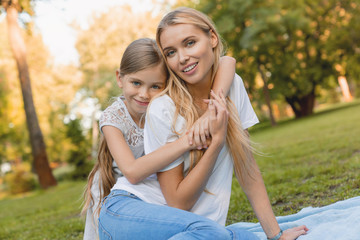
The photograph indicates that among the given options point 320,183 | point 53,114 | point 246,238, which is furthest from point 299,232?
point 53,114

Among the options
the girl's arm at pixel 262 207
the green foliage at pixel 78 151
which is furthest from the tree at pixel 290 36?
the girl's arm at pixel 262 207

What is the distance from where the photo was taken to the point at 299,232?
2.53 meters

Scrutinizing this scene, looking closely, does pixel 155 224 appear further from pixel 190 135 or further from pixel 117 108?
pixel 117 108

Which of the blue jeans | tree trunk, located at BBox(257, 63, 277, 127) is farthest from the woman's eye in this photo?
tree trunk, located at BBox(257, 63, 277, 127)

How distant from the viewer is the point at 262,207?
8.51 feet

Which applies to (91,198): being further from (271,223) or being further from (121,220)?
(271,223)

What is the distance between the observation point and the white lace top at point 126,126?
2.93 metres

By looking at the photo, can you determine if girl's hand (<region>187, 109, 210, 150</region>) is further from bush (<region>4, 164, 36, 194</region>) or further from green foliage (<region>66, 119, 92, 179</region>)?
bush (<region>4, 164, 36, 194</region>)

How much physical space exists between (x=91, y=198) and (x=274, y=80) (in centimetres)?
2306

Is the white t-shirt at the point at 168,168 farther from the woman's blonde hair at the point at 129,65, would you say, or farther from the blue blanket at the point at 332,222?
the blue blanket at the point at 332,222

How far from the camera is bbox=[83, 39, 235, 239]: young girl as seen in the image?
8.80 feet

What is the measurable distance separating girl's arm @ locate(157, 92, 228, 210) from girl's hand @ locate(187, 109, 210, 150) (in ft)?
0.13

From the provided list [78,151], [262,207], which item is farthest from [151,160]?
[78,151]

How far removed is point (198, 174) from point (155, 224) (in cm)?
38
